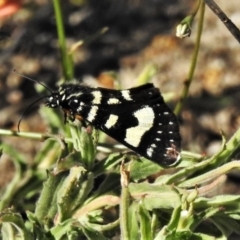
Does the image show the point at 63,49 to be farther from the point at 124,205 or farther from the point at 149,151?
the point at 124,205

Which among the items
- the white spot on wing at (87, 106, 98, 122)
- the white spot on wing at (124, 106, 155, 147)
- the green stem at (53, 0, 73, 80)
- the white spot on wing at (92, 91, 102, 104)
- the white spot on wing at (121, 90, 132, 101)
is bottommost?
the white spot on wing at (124, 106, 155, 147)

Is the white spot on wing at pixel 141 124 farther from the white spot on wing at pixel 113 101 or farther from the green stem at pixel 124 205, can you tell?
the green stem at pixel 124 205

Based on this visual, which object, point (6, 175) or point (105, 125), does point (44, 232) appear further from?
point (6, 175)

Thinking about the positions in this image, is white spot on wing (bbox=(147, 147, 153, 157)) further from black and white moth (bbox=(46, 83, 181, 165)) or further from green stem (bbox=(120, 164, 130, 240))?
green stem (bbox=(120, 164, 130, 240))

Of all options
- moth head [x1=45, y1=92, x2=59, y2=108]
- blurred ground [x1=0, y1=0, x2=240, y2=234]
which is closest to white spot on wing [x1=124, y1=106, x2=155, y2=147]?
moth head [x1=45, y1=92, x2=59, y2=108]

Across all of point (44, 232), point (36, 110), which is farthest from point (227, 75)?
point (44, 232)

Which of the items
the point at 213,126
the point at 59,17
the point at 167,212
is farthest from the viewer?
the point at 213,126

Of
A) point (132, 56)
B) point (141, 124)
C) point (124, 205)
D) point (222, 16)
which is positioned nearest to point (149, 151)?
point (141, 124)
